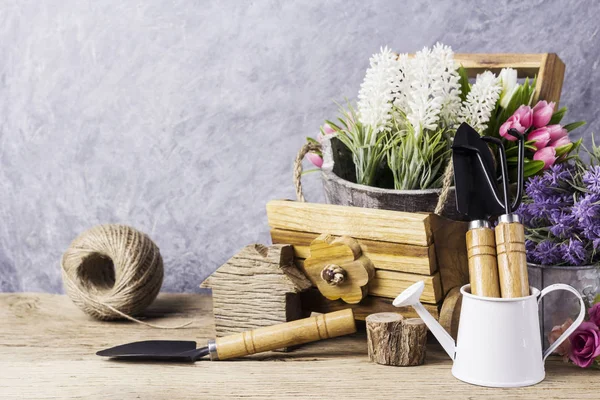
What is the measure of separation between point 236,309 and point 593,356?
496 millimetres

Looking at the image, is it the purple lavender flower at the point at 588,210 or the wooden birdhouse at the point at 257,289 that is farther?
the wooden birdhouse at the point at 257,289

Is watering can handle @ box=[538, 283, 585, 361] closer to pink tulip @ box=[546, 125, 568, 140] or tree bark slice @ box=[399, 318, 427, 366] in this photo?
tree bark slice @ box=[399, 318, 427, 366]

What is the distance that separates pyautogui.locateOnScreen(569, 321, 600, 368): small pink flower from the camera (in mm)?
880

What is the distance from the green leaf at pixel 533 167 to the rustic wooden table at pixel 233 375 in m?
0.28

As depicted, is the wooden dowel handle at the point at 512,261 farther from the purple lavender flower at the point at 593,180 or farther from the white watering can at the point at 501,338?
the purple lavender flower at the point at 593,180

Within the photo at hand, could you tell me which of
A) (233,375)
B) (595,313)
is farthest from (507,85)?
(233,375)

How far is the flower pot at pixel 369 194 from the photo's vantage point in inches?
38.9

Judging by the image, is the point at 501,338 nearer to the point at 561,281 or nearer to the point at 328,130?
the point at 561,281

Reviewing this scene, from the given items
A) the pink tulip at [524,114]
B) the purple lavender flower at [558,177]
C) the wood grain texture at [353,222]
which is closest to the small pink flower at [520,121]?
the pink tulip at [524,114]

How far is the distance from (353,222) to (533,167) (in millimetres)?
286

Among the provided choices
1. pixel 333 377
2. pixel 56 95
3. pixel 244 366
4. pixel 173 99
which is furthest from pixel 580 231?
pixel 56 95

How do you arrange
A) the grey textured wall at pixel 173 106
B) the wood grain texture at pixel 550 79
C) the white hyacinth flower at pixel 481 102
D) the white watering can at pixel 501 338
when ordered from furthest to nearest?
the grey textured wall at pixel 173 106 → the wood grain texture at pixel 550 79 → the white hyacinth flower at pixel 481 102 → the white watering can at pixel 501 338

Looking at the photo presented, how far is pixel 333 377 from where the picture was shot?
0.90 m

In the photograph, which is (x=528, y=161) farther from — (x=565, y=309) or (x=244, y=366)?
(x=244, y=366)
